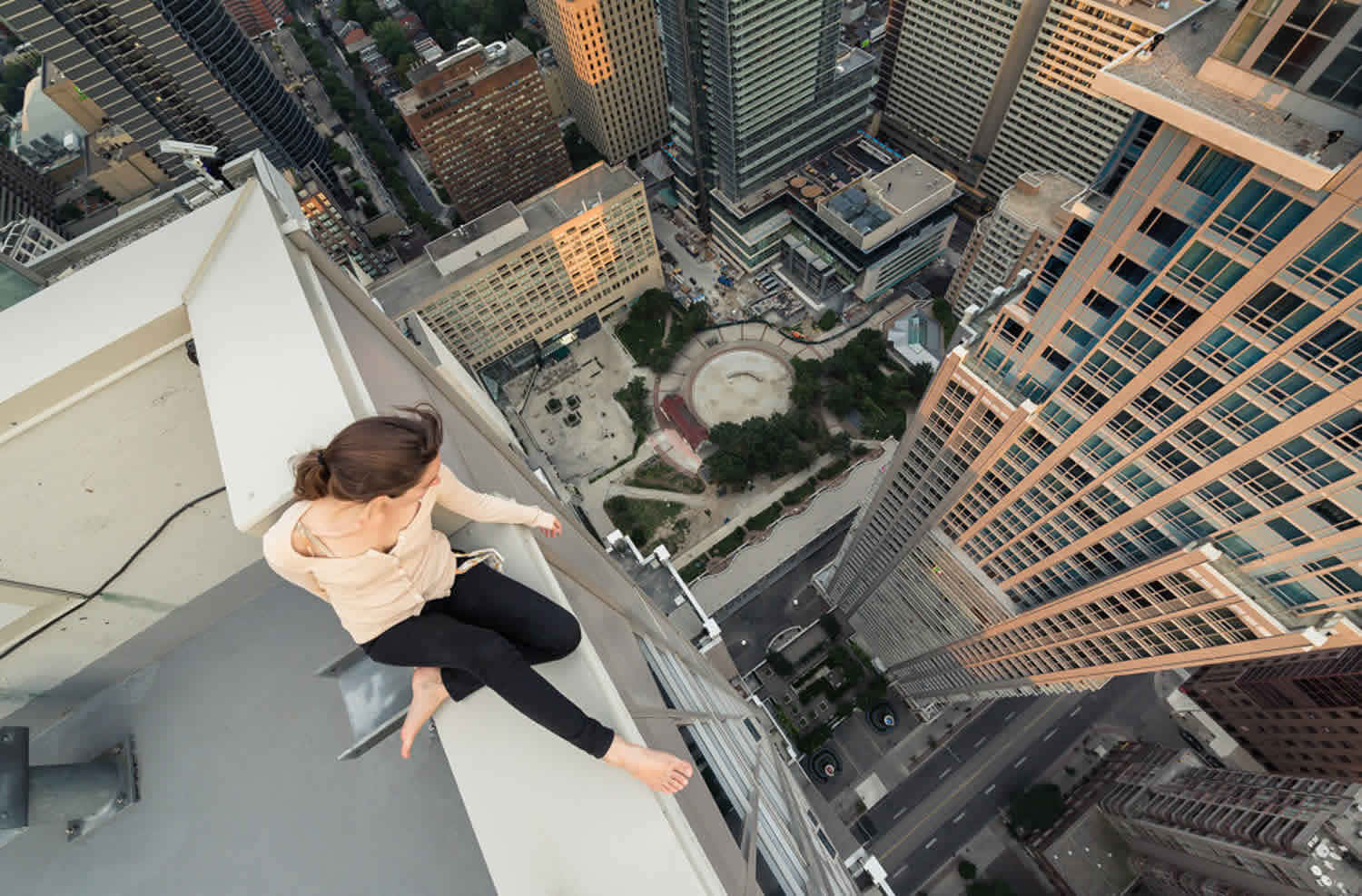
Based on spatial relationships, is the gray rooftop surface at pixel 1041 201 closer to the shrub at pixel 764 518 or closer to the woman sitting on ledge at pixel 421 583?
the shrub at pixel 764 518

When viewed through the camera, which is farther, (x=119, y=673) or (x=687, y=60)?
(x=687, y=60)

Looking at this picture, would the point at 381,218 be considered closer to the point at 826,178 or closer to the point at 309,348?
the point at 826,178

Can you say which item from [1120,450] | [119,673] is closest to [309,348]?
[119,673]

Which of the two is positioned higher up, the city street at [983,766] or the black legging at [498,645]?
the black legging at [498,645]

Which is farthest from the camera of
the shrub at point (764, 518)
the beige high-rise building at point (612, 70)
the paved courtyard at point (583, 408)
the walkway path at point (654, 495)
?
the beige high-rise building at point (612, 70)

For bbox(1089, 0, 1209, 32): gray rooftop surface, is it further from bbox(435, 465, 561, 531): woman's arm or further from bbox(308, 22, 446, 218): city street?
bbox(308, 22, 446, 218): city street

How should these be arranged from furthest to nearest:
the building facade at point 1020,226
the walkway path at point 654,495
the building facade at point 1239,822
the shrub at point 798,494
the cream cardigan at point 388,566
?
the walkway path at point 654,495
the shrub at point 798,494
the building facade at point 1020,226
the building facade at point 1239,822
the cream cardigan at point 388,566

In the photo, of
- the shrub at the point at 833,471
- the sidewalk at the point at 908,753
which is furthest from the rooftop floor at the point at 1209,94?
the sidewalk at the point at 908,753
